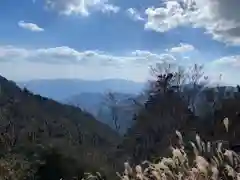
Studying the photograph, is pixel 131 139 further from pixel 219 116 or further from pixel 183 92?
pixel 219 116

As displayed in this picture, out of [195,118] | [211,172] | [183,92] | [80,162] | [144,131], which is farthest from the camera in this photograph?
[183,92]

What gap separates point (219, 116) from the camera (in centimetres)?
3691

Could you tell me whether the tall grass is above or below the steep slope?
above

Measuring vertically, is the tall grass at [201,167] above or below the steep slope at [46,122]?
above

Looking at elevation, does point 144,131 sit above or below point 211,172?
below

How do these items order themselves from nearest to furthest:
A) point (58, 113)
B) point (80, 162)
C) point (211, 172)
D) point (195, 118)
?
point (211, 172) → point (80, 162) → point (195, 118) → point (58, 113)

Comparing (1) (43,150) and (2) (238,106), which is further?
(2) (238,106)

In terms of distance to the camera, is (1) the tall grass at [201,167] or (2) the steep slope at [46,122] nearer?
(1) the tall grass at [201,167]

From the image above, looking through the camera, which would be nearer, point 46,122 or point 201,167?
point 201,167

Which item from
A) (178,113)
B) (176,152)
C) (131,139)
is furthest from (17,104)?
(176,152)

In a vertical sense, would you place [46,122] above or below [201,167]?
below

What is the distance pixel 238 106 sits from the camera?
36.0 meters

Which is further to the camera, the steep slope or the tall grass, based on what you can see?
the steep slope

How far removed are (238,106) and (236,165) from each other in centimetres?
3263
